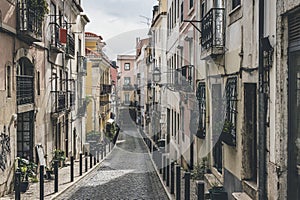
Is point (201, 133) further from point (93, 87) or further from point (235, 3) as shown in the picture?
point (93, 87)

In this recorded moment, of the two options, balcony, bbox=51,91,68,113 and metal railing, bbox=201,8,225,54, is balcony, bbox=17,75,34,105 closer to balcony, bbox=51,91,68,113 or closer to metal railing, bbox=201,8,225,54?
balcony, bbox=51,91,68,113

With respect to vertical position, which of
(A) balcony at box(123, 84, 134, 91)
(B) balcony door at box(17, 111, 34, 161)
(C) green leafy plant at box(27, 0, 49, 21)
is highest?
(C) green leafy plant at box(27, 0, 49, 21)

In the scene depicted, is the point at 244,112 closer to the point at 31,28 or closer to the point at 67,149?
the point at 31,28

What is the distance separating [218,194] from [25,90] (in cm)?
759

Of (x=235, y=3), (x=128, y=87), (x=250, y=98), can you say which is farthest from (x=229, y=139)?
(x=128, y=87)

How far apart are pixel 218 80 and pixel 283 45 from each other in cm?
494

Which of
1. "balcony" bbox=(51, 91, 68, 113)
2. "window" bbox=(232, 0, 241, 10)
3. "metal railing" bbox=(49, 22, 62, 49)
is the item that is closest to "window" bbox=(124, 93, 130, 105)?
"balcony" bbox=(51, 91, 68, 113)

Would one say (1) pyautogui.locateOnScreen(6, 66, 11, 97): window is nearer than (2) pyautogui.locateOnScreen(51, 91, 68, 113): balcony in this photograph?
Yes

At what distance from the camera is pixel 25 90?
14.4 metres

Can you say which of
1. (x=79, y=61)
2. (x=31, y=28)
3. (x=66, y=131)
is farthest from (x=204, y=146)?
(x=79, y=61)

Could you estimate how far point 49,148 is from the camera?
18.0m

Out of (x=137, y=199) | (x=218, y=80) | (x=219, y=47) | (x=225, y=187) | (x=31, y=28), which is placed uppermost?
(x=31, y=28)

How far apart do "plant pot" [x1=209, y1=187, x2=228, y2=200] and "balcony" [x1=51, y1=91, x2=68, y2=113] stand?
10179 millimetres

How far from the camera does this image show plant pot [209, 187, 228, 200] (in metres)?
9.59
